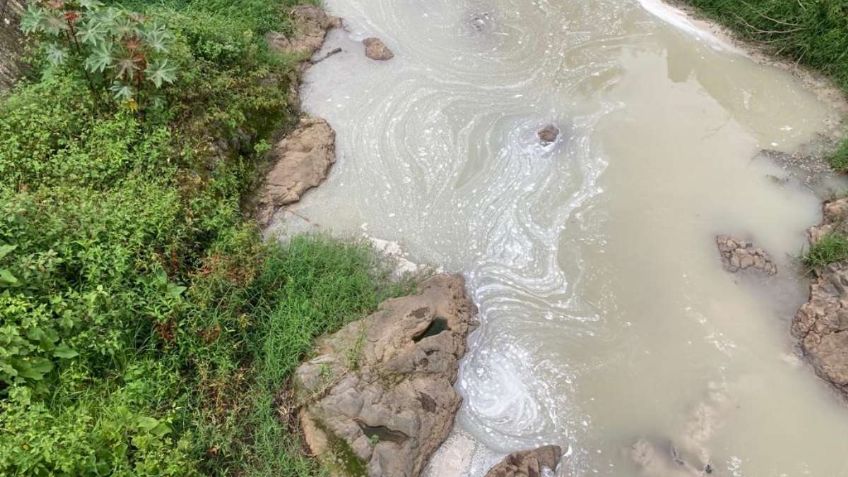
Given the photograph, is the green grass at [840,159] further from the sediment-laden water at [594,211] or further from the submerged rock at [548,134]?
the submerged rock at [548,134]

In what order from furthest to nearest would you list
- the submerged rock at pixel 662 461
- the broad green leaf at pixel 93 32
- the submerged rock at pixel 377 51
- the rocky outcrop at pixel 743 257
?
the submerged rock at pixel 377 51, the rocky outcrop at pixel 743 257, the broad green leaf at pixel 93 32, the submerged rock at pixel 662 461

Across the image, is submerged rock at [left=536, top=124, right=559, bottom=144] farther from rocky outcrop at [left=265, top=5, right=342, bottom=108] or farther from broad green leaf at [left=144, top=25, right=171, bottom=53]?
broad green leaf at [left=144, top=25, right=171, bottom=53]

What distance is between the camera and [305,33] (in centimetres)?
723

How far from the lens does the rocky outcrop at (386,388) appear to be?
4.06m

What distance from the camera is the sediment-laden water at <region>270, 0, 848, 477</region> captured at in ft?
15.0

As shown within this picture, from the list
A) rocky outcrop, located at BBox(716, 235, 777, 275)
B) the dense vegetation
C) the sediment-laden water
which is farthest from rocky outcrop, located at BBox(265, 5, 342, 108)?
rocky outcrop, located at BBox(716, 235, 777, 275)

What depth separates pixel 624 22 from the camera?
7.77 meters

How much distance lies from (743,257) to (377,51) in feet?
15.9

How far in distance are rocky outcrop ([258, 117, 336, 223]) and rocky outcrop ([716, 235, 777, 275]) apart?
4.15 metres

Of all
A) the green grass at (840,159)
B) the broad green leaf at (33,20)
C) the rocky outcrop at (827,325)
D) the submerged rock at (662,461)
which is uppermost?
the broad green leaf at (33,20)

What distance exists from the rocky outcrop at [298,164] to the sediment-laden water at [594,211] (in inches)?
6.2

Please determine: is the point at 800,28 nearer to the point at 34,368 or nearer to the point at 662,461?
the point at 662,461

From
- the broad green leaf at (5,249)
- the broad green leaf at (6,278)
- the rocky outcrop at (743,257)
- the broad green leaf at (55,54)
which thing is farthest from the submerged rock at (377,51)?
the broad green leaf at (6,278)

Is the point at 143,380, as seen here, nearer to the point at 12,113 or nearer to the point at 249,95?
the point at 12,113
